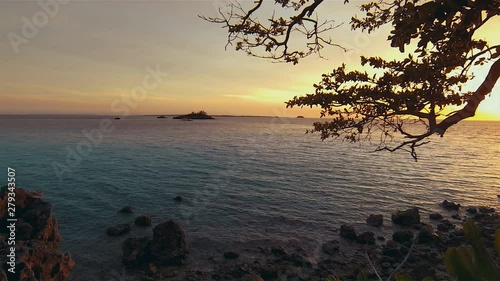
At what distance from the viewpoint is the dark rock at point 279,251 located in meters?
17.2

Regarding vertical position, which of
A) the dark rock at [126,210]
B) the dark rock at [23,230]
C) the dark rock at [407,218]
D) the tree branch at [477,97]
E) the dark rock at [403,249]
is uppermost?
the tree branch at [477,97]

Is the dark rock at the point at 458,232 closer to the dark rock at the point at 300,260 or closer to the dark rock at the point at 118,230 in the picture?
the dark rock at the point at 300,260

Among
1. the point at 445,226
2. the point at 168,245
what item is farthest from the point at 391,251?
the point at 168,245

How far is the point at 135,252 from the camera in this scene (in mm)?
15852

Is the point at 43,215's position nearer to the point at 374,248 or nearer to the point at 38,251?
the point at 38,251

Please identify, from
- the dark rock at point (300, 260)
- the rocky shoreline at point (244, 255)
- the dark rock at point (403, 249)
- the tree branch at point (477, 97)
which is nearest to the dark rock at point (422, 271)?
the rocky shoreline at point (244, 255)

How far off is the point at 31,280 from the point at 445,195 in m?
33.5

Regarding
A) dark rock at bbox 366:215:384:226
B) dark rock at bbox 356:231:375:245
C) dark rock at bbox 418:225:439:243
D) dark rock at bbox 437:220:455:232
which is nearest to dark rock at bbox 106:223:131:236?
dark rock at bbox 356:231:375:245

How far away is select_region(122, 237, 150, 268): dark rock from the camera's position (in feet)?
50.8

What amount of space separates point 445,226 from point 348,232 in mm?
7615

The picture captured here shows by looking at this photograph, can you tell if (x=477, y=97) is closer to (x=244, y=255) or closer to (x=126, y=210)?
(x=244, y=255)

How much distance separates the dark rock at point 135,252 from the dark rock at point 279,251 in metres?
6.87

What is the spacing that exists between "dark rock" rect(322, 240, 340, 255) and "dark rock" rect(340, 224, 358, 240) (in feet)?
4.36

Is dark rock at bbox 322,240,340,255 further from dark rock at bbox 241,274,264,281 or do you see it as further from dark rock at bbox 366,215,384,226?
Answer: dark rock at bbox 241,274,264,281
